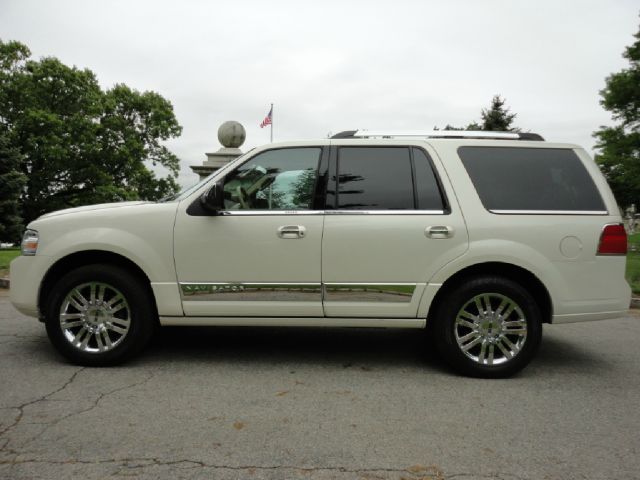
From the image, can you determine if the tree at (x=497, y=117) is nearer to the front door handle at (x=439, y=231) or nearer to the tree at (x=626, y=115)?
the tree at (x=626, y=115)

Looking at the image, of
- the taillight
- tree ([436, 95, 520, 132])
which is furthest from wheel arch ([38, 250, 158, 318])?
tree ([436, 95, 520, 132])

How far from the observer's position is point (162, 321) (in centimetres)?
411

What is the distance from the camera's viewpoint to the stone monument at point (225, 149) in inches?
401

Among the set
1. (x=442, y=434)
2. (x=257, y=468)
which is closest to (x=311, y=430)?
(x=257, y=468)

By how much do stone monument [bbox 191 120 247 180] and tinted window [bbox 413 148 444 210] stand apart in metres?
6.58

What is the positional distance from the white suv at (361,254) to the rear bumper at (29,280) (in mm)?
11

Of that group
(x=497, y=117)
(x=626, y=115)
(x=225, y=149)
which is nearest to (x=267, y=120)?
(x=225, y=149)

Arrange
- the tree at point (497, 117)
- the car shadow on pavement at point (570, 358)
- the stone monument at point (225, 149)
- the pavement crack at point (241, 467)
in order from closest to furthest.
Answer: the pavement crack at point (241, 467), the car shadow on pavement at point (570, 358), the stone monument at point (225, 149), the tree at point (497, 117)

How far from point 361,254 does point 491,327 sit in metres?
1.18

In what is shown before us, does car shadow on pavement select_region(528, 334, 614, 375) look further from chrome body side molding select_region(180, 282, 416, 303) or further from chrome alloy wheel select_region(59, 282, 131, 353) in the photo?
chrome alloy wheel select_region(59, 282, 131, 353)

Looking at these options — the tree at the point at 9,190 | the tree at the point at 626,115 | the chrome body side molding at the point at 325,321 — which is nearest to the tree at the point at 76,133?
the tree at the point at 9,190

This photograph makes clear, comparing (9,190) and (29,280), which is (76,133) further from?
(29,280)

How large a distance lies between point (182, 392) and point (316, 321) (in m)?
1.15

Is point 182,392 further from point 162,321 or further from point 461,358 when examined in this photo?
point 461,358
